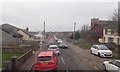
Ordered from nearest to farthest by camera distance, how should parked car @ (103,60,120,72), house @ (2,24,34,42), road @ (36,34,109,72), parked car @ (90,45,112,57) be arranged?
1. parked car @ (103,60,120,72)
2. road @ (36,34,109,72)
3. parked car @ (90,45,112,57)
4. house @ (2,24,34,42)

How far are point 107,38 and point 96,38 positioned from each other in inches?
269

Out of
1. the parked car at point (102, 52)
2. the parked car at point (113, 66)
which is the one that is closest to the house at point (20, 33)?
the parked car at point (102, 52)

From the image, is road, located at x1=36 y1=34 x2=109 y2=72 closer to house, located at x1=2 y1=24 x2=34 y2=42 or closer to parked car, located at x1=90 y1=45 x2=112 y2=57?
parked car, located at x1=90 y1=45 x2=112 y2=57

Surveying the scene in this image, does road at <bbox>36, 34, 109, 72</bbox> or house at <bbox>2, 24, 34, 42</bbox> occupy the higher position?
house at <bbox>2, 24, 34, 42</bbox>

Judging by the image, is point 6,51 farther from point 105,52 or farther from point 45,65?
point 45,65

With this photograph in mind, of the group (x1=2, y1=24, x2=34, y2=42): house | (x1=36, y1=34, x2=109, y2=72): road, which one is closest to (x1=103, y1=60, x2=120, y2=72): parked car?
(x1=36, y1=34, x2=109, y2=72): road

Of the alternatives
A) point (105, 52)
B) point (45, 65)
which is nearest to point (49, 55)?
point (45, 65)

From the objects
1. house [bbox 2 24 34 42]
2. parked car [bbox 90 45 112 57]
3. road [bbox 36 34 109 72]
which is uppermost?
house [bbox 2 24 34 42]

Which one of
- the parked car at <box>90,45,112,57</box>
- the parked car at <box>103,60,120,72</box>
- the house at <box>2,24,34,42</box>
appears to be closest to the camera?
the parked car at <box>103,60,120,72</box>

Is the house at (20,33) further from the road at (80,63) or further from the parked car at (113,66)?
the parked car at (113,66)

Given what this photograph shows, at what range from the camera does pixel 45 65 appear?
16.6 meters

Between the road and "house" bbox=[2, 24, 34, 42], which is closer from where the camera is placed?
the road

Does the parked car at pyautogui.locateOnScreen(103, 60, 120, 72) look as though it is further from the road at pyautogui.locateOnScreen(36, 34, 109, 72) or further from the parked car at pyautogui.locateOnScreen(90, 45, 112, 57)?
the parked car at pyautogui.locateOnScreen(90, 45, 112, 57)

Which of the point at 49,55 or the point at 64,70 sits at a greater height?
the point at 49,55
